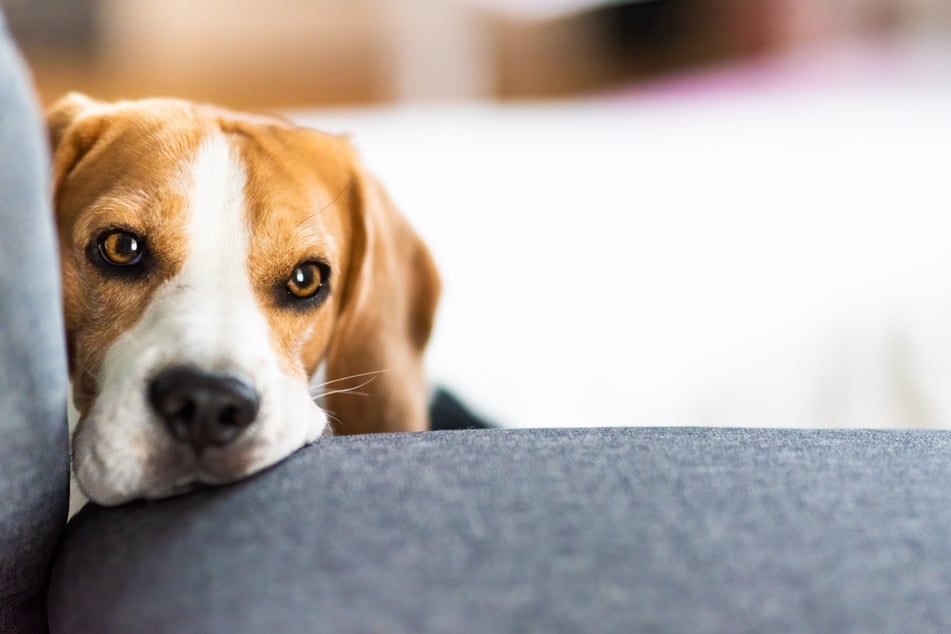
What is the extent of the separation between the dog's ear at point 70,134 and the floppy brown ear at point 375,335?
425mm

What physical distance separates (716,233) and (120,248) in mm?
1851

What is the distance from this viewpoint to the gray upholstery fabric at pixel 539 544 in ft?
2.71

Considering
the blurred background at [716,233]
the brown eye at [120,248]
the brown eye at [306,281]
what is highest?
the brown eye at [120,248]

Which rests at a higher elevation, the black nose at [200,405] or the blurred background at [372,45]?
the blurred background at [372,45]

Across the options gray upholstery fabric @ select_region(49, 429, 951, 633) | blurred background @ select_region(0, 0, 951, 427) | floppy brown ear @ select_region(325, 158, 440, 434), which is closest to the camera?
gray upholstery fabric @ select_region(49, 429, 951, 633)

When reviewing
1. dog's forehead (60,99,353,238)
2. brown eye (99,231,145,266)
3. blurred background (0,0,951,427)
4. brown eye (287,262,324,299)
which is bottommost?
blurred background (0,0,951,427)

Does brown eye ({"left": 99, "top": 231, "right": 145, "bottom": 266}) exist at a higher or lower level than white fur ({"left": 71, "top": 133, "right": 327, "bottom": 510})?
higher

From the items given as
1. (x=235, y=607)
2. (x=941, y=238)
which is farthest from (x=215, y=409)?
(x=941, y=238)

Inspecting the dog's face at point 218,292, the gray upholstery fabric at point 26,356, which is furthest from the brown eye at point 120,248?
the gray upholstery fabric at point 26,356

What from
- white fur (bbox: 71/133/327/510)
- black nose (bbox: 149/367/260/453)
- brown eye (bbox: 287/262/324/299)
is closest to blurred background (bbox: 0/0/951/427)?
brown eye (bbox: 287/262/324/299)

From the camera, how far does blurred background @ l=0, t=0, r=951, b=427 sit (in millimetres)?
2117

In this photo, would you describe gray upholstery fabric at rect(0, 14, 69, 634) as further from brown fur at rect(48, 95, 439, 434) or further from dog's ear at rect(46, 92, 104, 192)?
dog's ear at rect(46, 92, 104, 192)

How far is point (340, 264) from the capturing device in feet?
5.26

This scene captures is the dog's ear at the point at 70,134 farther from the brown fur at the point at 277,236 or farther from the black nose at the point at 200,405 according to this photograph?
the black nose at the point at 200,405
